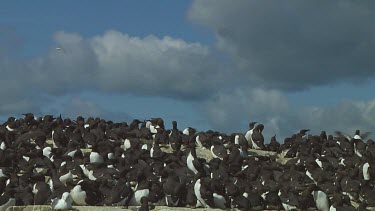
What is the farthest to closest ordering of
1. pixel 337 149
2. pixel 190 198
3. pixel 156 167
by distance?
pixel 337 149 < pixel 156 167 < pixel 190 198

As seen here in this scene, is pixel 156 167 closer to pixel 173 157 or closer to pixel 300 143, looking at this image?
pixel 173 157

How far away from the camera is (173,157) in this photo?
35.7 meters

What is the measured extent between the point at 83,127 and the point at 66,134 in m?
2.56

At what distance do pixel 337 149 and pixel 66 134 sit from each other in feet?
40.2

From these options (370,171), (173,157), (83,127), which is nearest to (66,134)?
(83,127)

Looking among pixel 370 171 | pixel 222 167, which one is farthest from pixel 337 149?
pixel 222 167

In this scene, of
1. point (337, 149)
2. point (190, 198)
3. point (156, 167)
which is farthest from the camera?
point (337, 149)

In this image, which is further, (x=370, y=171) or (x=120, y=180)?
(x=370, y=171)

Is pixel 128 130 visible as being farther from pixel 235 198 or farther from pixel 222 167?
pixel 235 198

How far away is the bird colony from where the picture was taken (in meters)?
30.0

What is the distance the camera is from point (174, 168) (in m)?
33.3

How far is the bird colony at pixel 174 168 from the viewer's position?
30016 millimetres

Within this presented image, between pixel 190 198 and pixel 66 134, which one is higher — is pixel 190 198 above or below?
below

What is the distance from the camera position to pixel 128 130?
4372cm
